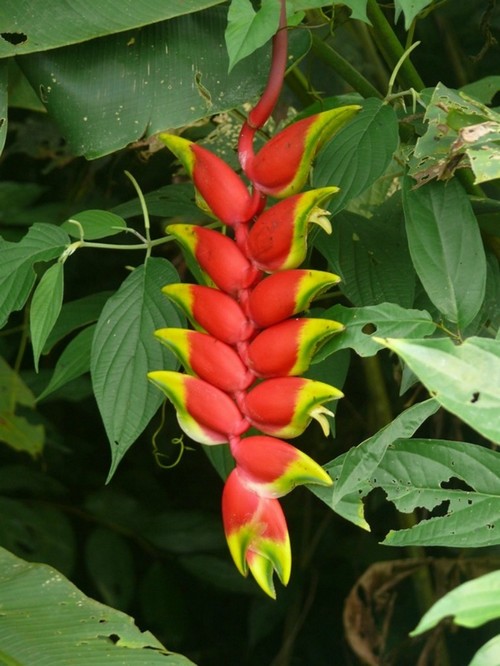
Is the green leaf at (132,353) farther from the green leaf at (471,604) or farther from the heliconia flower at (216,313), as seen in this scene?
the green leaf at (471,604)

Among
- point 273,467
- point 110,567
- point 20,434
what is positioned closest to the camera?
point 273,467

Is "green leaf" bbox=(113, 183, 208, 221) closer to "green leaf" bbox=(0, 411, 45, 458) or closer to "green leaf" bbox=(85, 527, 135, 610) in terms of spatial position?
"green leaf" bbox=(0, 411, 45, 458)

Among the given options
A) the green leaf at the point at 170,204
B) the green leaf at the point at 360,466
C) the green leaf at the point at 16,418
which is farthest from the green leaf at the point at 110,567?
the green leaf at the point at 360,466

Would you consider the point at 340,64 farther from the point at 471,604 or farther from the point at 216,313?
the point at 471,604

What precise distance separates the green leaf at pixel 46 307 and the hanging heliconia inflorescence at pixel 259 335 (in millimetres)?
102

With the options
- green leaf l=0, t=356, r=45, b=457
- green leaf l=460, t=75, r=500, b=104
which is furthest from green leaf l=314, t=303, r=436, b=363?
green leaf l=0, t=356, r=45, b=457

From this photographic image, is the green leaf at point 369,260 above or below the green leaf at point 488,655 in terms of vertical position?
below

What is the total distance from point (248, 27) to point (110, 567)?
96 centimetres

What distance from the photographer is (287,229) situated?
1.86ft

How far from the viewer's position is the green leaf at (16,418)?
1.22 metres

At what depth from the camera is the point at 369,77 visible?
4.38 feet

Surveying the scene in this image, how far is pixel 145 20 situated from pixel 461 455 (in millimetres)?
414

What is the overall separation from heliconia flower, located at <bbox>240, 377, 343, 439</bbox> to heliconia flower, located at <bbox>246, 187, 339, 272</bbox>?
3.1 inches

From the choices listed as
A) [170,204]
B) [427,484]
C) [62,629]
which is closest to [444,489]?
[427,484]
